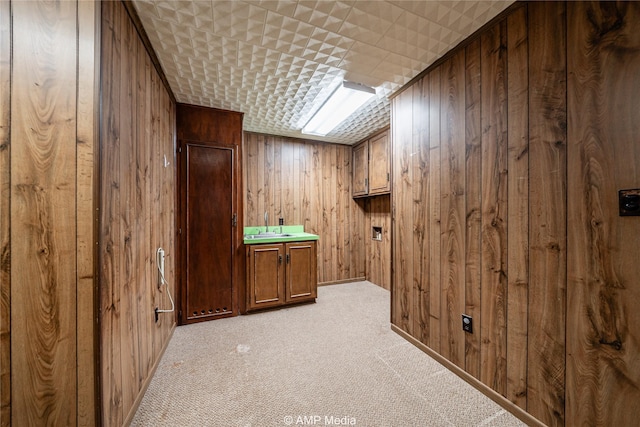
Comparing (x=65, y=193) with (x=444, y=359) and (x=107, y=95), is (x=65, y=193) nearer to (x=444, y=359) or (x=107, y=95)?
(x=107, y=95)

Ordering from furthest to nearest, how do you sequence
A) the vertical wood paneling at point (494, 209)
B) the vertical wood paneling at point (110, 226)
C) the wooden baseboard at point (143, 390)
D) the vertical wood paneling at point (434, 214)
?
the vertical wood paneling at point (434, 214)
the vertical wood paneling at point (494, 209)
the wooden baseboard at point (143, 390)
the vertical wood paneling at point (110, 226)

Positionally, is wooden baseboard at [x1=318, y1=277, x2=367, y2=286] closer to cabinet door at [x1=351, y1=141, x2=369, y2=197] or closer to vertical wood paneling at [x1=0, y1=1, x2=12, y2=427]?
cabinet door at [x1=351, y1=141, x2=369, y2=197]

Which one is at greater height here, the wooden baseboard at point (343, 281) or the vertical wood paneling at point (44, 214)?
the vertical wood paneling at point (44, 214)

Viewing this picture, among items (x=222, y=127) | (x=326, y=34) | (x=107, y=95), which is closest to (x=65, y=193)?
(x=107, y=95)

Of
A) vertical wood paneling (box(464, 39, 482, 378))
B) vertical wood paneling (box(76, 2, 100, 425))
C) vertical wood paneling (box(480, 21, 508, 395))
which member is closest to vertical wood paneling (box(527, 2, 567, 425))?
vertical wood paneling (box(480, 21, 508, 395))

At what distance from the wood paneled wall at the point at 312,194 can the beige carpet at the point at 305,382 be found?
5.33 ft

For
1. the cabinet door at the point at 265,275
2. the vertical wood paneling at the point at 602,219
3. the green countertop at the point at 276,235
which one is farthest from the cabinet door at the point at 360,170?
the vertical wood paneling at the point at 602,219

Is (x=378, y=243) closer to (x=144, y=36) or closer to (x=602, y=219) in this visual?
(x=602, y=219)

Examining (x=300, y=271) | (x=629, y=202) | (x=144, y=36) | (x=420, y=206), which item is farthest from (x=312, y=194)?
(x=629, y=202)

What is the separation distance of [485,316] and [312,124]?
2726 millimetres

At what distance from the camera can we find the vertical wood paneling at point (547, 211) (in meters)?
1.19

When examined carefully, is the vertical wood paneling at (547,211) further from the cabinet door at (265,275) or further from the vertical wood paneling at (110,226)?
the cabinet door at (265,275)

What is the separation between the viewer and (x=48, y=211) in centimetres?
98

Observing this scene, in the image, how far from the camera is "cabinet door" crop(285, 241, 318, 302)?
9.83ft
